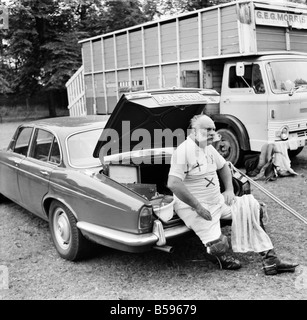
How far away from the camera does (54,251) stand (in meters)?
4.57

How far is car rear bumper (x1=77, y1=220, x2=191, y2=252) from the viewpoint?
3.51m

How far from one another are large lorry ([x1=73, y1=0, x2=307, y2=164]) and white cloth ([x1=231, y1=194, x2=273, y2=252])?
13.7 feet

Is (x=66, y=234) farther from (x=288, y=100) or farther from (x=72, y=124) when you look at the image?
(x=288, y=100)

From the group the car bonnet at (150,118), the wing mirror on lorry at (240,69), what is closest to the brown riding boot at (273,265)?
the car bonnet at (150,118)

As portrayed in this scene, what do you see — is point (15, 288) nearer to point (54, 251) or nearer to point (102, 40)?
point (54, 251)

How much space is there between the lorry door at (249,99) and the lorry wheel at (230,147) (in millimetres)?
330

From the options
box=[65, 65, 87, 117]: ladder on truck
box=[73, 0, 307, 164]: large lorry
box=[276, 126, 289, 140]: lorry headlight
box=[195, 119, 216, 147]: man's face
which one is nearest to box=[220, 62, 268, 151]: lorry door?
box=[73, 0, 307, 164]: large lorry

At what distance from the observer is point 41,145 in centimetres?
507

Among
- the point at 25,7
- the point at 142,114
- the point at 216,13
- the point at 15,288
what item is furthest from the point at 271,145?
the point at 25,7

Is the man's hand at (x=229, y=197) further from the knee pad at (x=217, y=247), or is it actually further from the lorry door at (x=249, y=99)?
the lorry door at (x=249, y=99)

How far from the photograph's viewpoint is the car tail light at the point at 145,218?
3.56m
